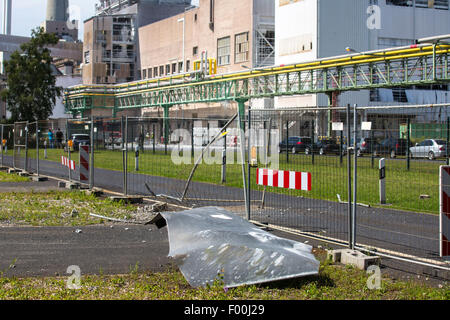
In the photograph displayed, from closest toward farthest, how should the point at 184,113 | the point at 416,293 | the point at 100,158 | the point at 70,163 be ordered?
the point at 416,293
the point at 70,163
the point at 100,158
the point at 184,113

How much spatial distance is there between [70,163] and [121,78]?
76.5 meters

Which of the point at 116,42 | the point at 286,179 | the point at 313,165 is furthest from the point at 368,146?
the point at 116,42

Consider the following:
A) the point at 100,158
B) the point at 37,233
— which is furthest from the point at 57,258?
the point at 100,158

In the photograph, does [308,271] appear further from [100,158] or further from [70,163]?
[100,158]

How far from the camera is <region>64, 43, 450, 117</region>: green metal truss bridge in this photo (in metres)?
38.3

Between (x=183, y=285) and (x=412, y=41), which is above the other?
(x=412, y=41)

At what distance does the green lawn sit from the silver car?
0.14 m

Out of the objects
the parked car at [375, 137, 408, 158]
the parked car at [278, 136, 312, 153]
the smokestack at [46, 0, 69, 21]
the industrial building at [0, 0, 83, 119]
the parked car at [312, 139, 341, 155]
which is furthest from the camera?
the smokestack at [46, 0, 69, 21]

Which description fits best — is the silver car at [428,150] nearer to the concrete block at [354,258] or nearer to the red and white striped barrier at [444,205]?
the red and white striped barrier at [444,205]

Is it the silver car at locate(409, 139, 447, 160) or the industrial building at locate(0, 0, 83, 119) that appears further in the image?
the industrial building at locate(0, 0, 83, 119)

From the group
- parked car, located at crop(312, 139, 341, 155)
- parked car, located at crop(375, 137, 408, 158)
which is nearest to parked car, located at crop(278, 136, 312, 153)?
parked car, located at crop(312, 139, 341, 155)

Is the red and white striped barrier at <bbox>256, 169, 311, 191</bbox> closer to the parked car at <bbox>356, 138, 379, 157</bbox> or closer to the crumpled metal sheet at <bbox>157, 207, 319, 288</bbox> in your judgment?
the parked car at <bbox>356, 138, 379, 157</bbox>

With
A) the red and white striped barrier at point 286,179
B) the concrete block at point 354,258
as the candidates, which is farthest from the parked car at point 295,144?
the concrete block at point 354,258
